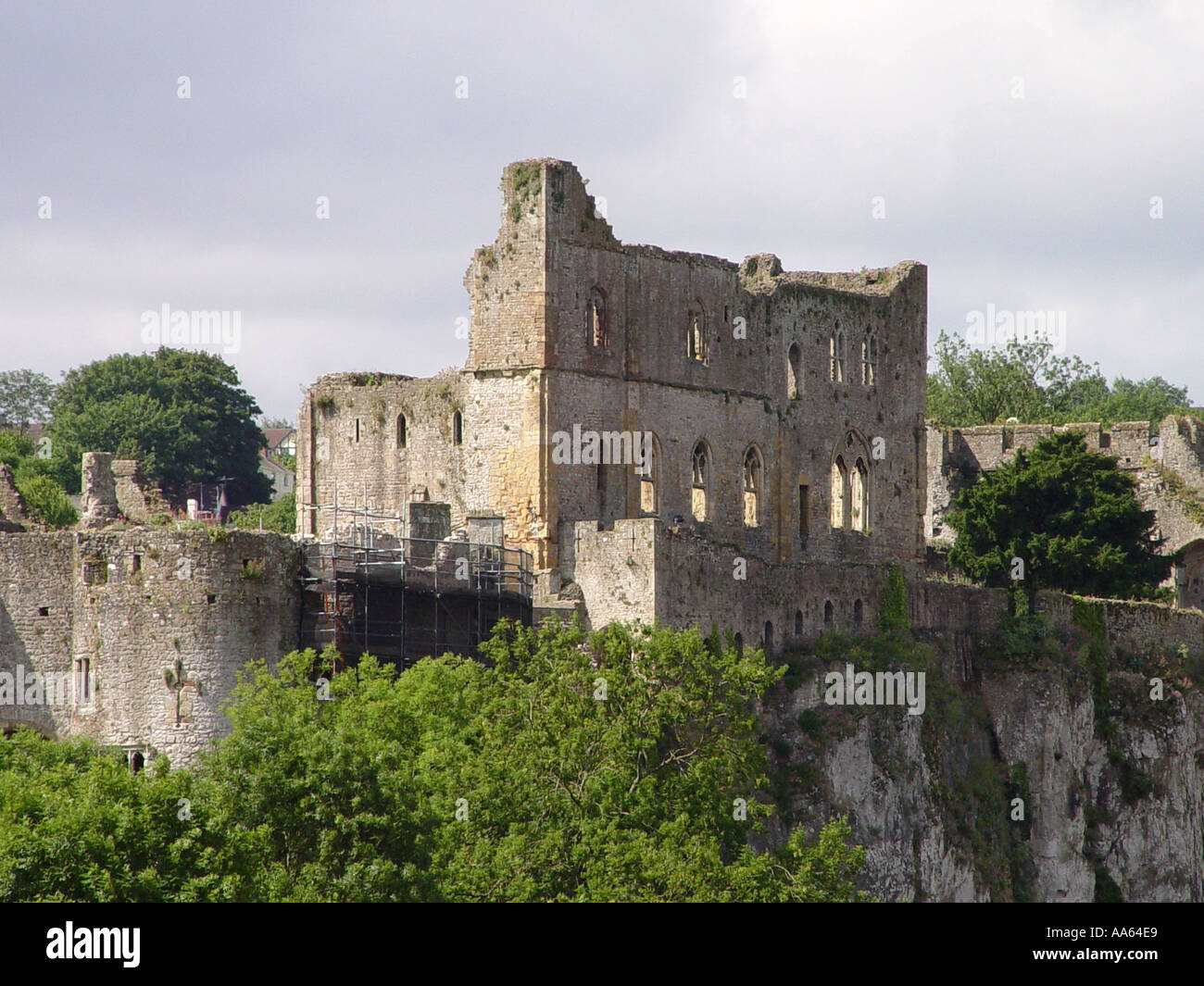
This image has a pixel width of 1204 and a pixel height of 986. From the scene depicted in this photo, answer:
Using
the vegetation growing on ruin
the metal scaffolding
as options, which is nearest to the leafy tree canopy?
the vegetation growing on ruin

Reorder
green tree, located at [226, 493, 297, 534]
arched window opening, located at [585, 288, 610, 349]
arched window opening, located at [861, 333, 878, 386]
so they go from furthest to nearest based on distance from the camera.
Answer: green tree, located at [226, 493, 297, 534], arched window opening, located at [861, 333, 878, 386], arched window opening, located at [585, 288, 610, 349]

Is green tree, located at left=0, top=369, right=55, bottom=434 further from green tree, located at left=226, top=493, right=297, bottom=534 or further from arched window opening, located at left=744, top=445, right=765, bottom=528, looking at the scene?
arched window opening, located at left=744, top=445, right=765, bottom=528

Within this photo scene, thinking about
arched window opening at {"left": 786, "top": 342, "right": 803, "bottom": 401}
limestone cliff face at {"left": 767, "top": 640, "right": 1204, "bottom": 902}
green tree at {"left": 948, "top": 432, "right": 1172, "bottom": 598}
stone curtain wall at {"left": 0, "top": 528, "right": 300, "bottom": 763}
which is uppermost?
arched window opening at {"left": 786, "top": 342, "right": 803, "bottom": 401}

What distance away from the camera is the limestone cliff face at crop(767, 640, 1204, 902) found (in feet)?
191

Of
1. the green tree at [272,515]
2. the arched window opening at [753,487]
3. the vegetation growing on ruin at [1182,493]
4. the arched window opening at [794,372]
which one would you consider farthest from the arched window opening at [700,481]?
the vegetation growing on ruin at [1182,493]

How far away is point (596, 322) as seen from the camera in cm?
6000

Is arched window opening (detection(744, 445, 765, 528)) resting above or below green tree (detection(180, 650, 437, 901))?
above

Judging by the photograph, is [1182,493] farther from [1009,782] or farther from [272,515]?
[272,515]

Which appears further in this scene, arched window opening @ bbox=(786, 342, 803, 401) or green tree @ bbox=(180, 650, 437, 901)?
arched window opening @ bbox=(786, 342, 803, 401)

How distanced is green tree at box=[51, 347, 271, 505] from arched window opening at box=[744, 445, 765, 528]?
125 ft

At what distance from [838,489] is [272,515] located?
1160 inches

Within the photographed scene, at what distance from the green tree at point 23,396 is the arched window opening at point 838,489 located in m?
71.1

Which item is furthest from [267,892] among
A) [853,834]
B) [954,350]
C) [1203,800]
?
[954,350]
